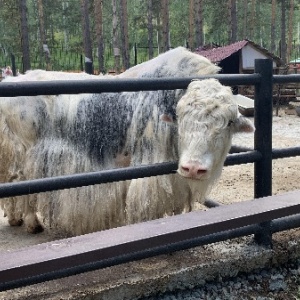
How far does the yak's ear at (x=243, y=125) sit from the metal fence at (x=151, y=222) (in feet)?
0.15

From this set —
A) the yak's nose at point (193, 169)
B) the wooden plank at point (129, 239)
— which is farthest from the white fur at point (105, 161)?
the wooden plank at point (129, 239)

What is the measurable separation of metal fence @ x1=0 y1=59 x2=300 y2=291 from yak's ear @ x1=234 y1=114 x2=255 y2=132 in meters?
0.05

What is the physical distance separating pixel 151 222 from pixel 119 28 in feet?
115

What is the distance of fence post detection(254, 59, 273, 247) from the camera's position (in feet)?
9.18

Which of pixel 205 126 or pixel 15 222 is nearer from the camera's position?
pixel 205 126

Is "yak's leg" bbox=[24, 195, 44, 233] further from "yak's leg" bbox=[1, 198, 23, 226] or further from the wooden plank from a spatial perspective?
the wooden plank

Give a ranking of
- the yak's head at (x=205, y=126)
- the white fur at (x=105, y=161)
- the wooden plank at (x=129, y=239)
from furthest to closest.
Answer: the white fur at (x=105, y=161), the yak's head at (x=205, y=126), the wooden plank at (x=129, y=239)

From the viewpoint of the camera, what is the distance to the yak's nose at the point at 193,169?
2545 mm

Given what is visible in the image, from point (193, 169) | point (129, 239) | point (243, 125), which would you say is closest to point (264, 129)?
point (243, 125)

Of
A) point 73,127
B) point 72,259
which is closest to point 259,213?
point 72,259

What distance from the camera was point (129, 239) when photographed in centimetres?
191

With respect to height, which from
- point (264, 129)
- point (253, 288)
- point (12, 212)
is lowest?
point (253, 288)

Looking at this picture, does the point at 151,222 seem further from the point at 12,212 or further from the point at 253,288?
the point at 12,212

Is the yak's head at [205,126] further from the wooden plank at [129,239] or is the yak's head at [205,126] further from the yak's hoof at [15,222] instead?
the yak's hoof at [15,222]
